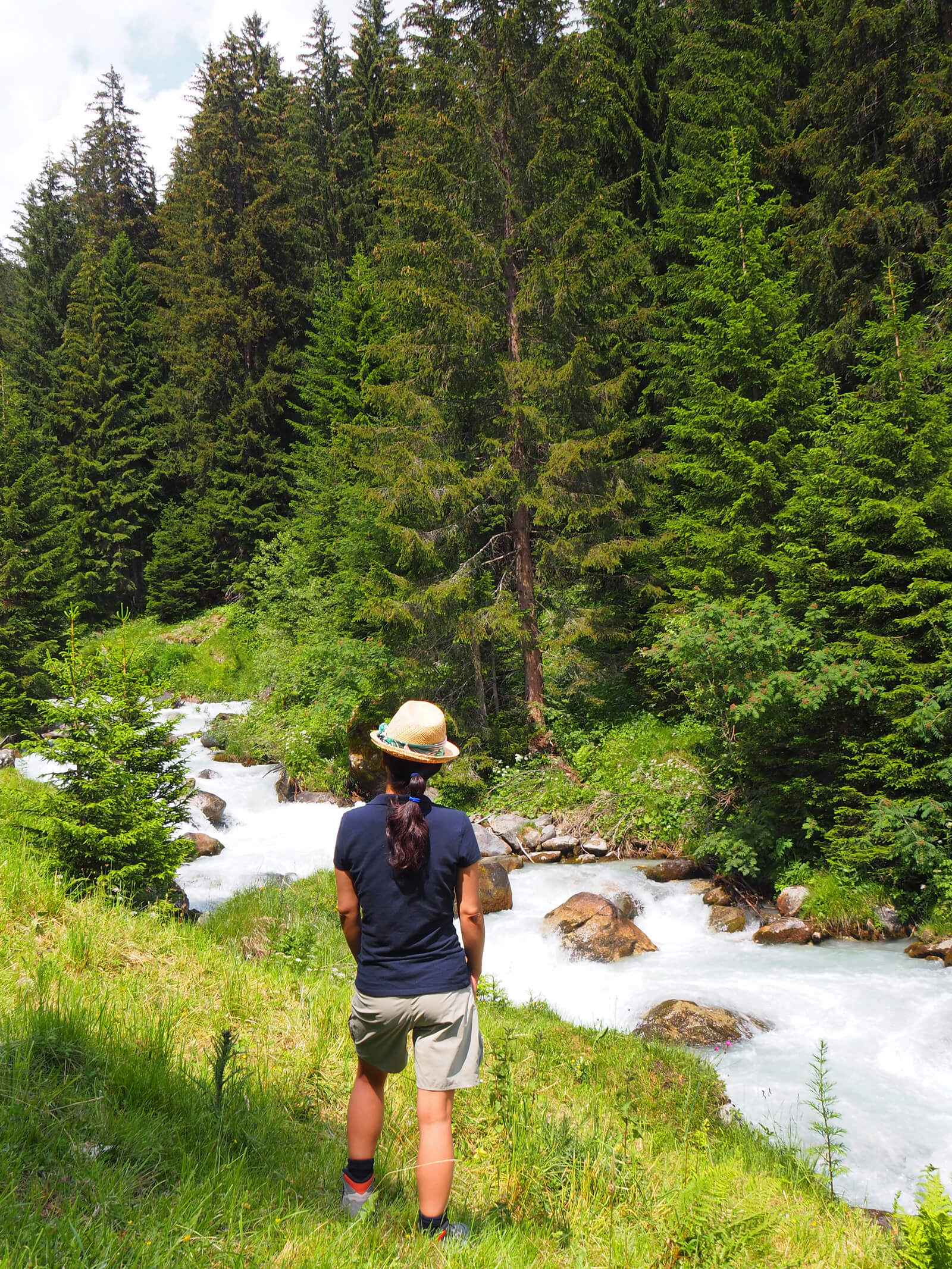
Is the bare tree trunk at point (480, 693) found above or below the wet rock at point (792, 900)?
above

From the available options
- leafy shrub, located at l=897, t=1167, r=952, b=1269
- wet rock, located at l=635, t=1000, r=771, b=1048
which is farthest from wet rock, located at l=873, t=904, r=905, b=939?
leafy shrub, located at l=897, t=1167, r=952, b=1269

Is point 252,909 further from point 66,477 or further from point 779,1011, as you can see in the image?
point 66,477

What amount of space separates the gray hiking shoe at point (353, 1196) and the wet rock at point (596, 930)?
21.4 ft

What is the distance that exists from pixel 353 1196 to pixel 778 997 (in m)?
6.28

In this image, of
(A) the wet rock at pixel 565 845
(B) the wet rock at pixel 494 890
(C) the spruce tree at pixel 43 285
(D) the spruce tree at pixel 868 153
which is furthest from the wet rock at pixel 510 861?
(C) the spruce tree at pixel 43 285

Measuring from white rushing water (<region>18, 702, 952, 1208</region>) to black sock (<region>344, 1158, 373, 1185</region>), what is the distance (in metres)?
3.80

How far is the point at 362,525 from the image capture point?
19594mm

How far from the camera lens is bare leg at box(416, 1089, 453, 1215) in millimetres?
2672

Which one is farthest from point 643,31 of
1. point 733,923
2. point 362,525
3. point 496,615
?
point 733,923

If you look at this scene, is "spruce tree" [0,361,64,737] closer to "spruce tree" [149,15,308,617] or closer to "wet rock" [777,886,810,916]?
"spruce tree" [149,15,308,617]

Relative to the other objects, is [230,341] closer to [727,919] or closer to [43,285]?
[43,285]

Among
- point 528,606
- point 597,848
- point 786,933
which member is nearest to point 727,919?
point 786,933

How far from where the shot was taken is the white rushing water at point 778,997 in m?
5.85

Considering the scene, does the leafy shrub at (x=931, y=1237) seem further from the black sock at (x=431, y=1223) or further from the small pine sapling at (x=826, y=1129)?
the black sock at (x=431, y=1223)
